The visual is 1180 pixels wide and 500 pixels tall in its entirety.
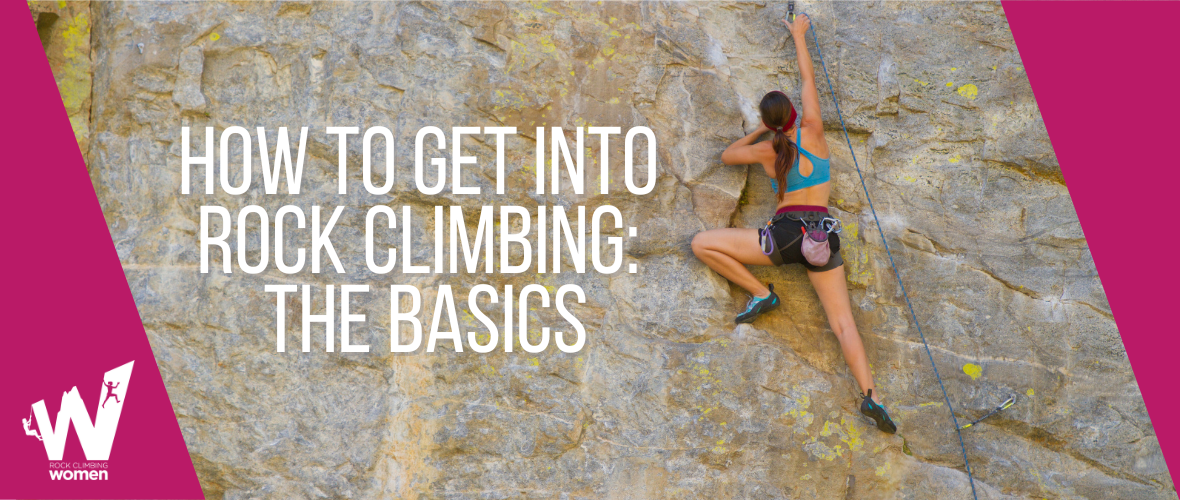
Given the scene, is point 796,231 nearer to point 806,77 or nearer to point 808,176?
point 808,176

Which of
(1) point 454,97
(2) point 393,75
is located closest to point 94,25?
(2) point 393,75

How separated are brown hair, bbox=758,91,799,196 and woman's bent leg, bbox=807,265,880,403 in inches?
23.1

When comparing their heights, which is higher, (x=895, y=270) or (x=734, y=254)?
(x=734, y=254)

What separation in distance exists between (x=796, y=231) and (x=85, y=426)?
401 centimetres

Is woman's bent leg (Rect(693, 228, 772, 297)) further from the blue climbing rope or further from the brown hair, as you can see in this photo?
the blue climbing rope

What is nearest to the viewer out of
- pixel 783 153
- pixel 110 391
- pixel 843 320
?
pixel 783 153

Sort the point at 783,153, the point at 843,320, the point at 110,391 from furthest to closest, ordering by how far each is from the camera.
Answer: the point at 110,391 → the point at 843,320 → the point at 783,153

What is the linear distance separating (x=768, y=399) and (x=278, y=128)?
3111 millimetres

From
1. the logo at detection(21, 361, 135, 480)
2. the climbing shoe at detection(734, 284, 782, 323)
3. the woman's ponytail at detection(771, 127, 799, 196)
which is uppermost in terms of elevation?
the woman's ponytail at detection(771, 127, 799, 196)

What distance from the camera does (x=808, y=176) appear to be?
4023mm

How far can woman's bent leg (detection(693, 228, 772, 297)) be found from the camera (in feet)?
13.4

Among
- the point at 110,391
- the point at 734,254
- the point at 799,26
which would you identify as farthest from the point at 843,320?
the point at 110,391

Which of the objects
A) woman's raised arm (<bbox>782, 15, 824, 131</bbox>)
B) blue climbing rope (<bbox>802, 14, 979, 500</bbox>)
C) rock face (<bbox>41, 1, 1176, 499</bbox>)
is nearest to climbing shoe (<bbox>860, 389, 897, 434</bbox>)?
rock face (<bbox>41, 1, 1176, 499</bbox>)

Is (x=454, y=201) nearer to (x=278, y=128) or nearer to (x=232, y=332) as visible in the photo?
(x=278, y=128)
